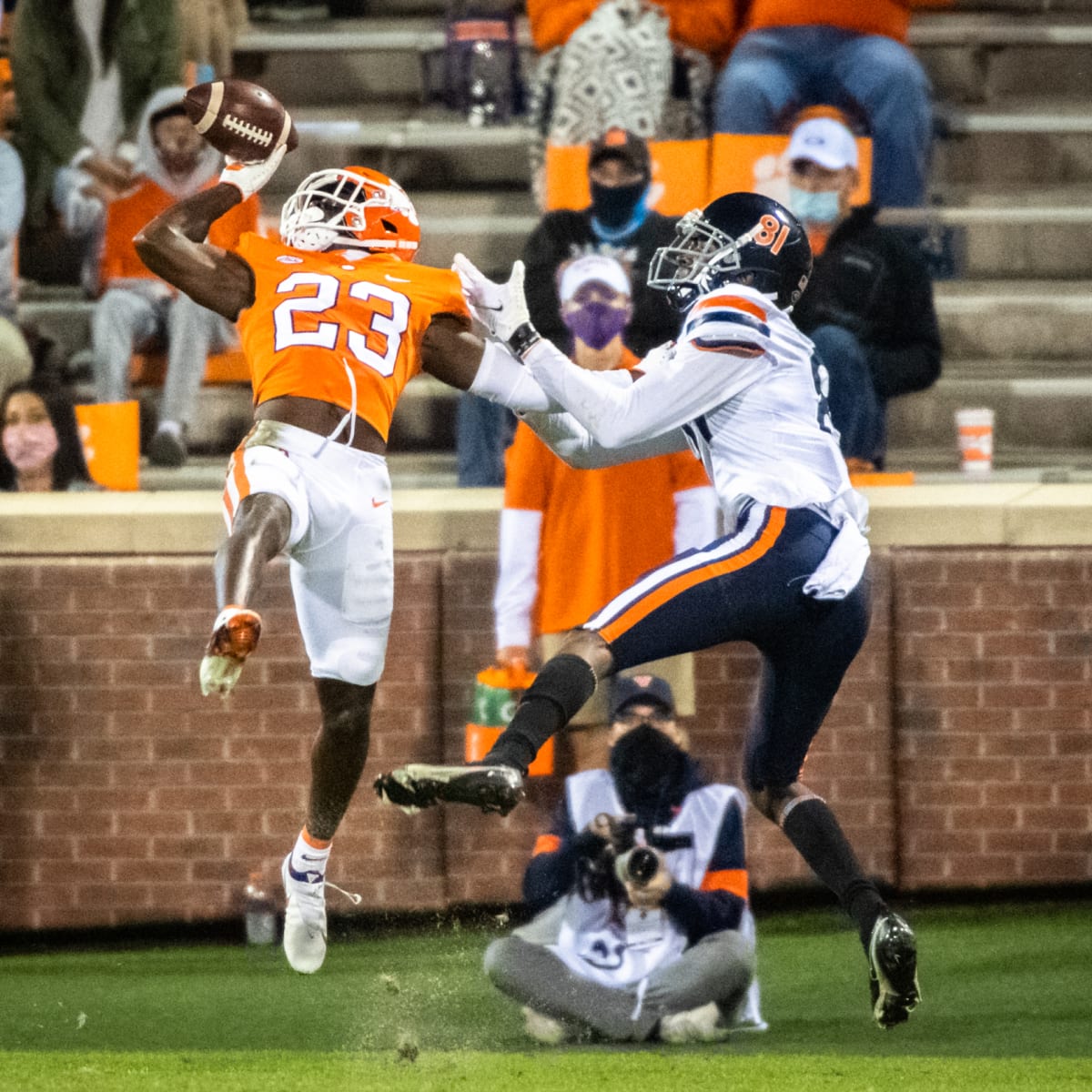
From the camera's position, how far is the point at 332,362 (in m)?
5.80

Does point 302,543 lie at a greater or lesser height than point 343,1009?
greater

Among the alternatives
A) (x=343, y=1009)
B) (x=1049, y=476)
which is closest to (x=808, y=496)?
(x=343, y=1009)

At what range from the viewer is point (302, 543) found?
581 centimetres

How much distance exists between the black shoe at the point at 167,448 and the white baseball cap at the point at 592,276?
1951 mm

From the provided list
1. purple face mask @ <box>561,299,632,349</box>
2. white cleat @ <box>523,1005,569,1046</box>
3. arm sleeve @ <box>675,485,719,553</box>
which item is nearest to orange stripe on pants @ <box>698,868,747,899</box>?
white cleat @ <box>523,1005,569,1046</box>

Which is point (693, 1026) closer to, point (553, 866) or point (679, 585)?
point (553, 866)

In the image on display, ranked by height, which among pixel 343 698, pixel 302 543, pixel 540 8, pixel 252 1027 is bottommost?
pixel 252 1027

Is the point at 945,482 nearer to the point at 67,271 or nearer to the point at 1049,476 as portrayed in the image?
the point at 1049,476

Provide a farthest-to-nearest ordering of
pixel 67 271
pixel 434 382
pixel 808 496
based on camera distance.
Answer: pixel 67 271 < pixel 434 382 < pixel 808 496

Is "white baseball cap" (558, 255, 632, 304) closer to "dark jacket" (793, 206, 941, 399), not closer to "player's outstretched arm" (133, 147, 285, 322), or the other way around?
"dark jacket" (793, 206, 941, 399)

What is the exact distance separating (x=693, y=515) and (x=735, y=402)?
5.08 ft

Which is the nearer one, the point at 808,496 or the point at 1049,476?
the point at 808,496

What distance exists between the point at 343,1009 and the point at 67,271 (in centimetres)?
380

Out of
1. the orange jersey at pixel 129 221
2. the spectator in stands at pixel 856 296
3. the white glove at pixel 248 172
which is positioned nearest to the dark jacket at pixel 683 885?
the spectator in stands at pixel 856 296
